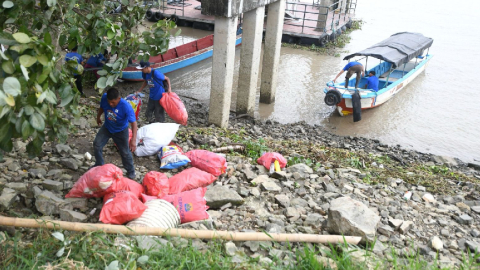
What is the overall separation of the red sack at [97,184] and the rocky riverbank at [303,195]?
0.12 m

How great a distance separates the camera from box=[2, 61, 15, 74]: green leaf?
2227mm

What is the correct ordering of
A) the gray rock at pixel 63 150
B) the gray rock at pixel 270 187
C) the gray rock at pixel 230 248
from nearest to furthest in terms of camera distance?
the gray rock at pixel 230 248 < the gray rock at pixel 270 187 < the gray rock at pixel 63 150

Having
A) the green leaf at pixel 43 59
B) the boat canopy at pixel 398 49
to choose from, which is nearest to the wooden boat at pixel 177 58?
the boat canopy at pixel 398 49

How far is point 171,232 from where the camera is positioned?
144 inches

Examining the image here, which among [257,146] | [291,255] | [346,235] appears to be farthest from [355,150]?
[291,255]

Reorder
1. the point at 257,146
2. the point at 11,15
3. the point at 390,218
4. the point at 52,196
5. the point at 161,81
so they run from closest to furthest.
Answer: the point at 11,15
the point at 52,196
the point at 390,218
the point at 257,146
the point at 161,81

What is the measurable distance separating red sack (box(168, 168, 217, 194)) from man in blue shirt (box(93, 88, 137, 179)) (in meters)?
0.69

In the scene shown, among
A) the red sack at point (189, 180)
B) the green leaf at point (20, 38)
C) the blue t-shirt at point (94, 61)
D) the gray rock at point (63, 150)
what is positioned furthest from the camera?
the blue t-shirt at point (94, 61)

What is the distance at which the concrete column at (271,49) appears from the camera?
9914mm

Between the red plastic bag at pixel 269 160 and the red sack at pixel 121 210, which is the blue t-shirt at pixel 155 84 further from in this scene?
the red sack at pixel 121 210

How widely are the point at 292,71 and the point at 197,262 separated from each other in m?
11.4

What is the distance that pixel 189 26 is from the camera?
19531 mm

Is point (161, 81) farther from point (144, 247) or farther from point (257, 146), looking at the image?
point (144, 247)

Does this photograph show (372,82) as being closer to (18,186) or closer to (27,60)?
(18,186)
